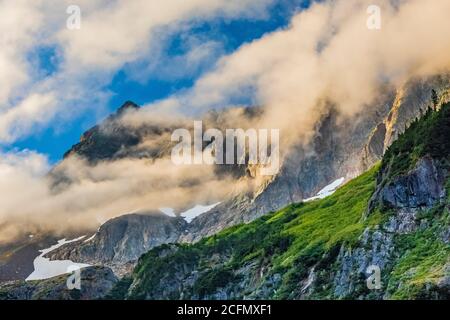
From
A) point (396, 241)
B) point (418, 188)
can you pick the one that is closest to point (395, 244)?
point (396, 241)

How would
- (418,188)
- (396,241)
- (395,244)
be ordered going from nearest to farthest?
(395,244), (396,241), (418,188)

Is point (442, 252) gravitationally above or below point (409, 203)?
below

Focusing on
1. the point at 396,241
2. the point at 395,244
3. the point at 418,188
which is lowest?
the point at 395,244

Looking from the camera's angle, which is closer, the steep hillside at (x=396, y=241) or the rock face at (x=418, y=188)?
the steep hillside at (x=396, y=241)

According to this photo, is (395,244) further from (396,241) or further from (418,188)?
(418,188)

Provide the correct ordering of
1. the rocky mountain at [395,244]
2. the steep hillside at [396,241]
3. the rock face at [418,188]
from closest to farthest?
1. the rocky mountain at [395,244]
2. the steep hillside at [396,241]
3. the rock face at [418,188]

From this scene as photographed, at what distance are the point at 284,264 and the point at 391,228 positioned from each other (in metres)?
44.2

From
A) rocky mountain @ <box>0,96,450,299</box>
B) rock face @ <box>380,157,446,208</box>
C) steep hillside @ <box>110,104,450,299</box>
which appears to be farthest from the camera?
rock face @ <box>380,157,446,208</box>

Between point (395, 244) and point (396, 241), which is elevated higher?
point (396, 241)

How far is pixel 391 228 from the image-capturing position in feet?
519

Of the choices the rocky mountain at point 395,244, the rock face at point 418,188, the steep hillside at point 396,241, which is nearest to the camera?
the rocky mountain at point 395,244

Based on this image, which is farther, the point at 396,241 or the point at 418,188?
the point at 418,188
